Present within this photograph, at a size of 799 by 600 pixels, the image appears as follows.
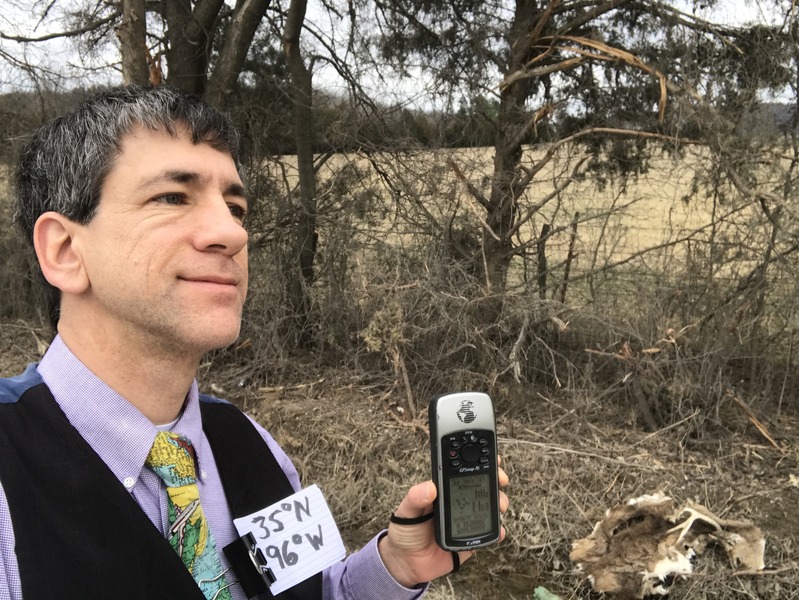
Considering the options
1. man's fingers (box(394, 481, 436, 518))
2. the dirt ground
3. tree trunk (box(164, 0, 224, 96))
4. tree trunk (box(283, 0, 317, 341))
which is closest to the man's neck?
man's fingers (box(394, 481, 436, 518))

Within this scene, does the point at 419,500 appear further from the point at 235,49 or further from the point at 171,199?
the point at 235,49

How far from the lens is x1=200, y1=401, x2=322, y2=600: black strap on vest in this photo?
4.52ft

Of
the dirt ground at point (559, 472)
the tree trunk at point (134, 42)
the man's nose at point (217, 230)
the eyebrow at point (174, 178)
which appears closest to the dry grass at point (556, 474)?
the dirt ground at point (559, 472)

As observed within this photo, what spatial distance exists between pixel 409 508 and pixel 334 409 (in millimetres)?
3492

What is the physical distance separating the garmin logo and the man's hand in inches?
6.8

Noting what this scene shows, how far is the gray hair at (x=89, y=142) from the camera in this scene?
1261 millimetres

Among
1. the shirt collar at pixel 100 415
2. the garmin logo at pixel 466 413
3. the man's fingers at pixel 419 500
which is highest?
the shirt collar at pixel 100 415

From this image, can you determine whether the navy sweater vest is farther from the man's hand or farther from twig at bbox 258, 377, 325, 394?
twig at bbox 258, 377, 325, 394

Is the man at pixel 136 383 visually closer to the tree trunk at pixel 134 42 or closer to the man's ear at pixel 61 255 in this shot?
the man's ear at pixel 61 255

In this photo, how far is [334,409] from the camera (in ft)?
15.9

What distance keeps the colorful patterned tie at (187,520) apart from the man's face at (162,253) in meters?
0.22

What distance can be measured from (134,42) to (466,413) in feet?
14.8

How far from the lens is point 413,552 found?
4.75 ft

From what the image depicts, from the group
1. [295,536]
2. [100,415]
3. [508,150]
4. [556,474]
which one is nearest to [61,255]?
[100,415]
